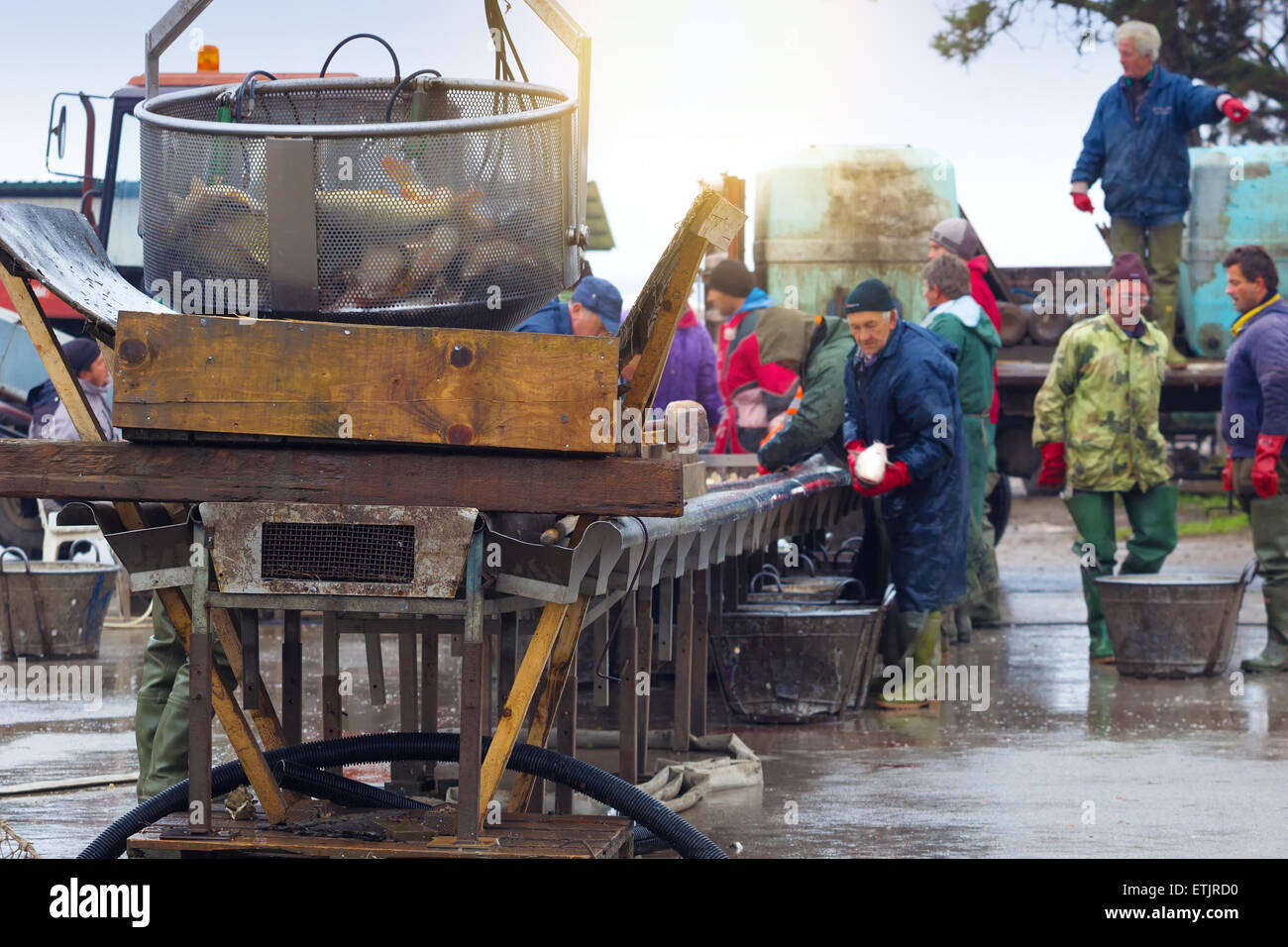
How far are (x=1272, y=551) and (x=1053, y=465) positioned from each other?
3.83 feet

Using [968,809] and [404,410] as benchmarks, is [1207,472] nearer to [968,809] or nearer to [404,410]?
[968,809]

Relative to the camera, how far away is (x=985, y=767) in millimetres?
6379

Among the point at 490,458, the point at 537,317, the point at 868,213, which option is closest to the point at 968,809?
the point at 490,458

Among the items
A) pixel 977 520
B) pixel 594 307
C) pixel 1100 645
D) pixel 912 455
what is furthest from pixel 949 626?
pixel 594 307

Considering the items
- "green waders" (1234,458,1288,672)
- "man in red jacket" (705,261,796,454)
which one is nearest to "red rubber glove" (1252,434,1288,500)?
"green waders" (1234,458,1288,672)

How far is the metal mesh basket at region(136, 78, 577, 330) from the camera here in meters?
3.82

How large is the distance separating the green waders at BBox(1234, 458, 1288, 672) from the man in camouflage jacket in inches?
17.7

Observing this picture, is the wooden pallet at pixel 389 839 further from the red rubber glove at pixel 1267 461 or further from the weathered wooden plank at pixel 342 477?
the red rubber glove at pixel 1267 461

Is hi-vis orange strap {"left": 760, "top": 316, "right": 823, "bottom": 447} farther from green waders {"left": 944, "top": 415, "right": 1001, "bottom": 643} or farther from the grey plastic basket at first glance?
the grey plastic basket

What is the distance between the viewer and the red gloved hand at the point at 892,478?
741cm

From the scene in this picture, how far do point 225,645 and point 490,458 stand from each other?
888mm

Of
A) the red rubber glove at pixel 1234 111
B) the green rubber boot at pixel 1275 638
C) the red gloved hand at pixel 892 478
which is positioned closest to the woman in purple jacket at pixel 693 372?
the red gloved hand at pixel 892 478

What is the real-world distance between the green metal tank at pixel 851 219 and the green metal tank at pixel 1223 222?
170 centimetres
